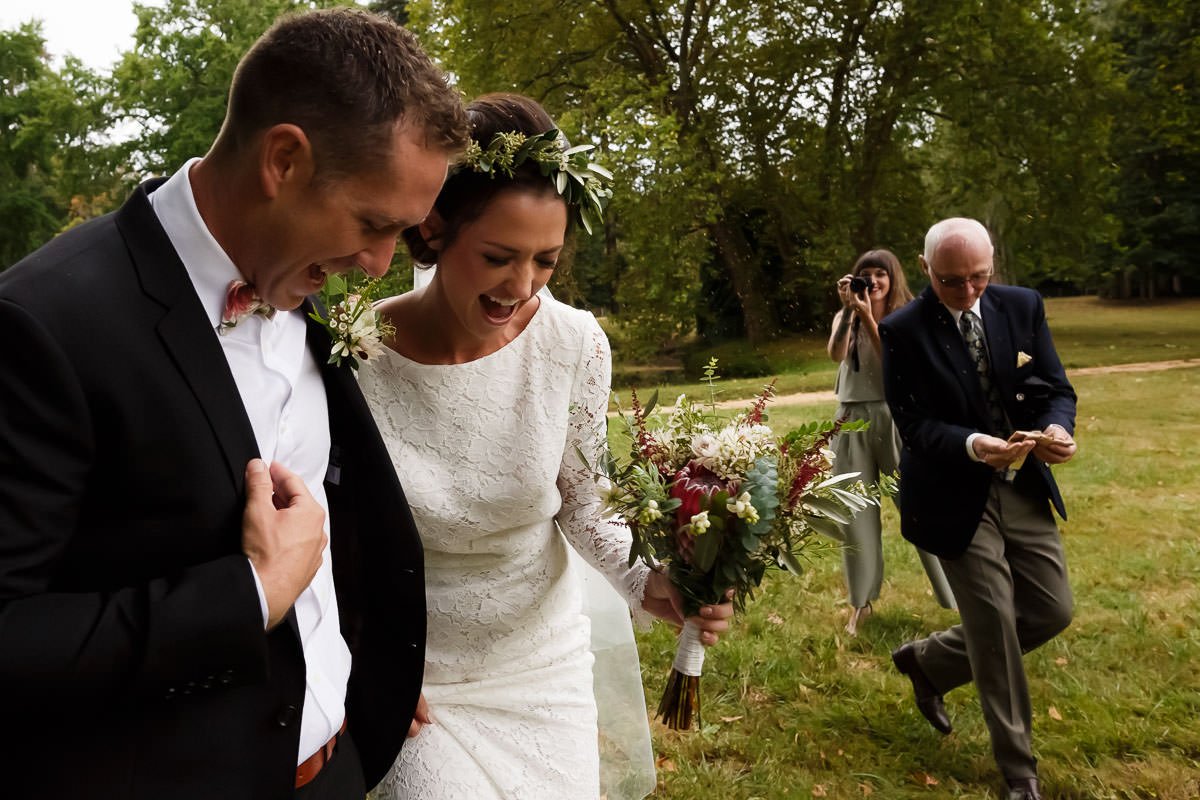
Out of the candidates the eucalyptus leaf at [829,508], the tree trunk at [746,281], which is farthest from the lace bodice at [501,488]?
the tree trunk at [746,281]

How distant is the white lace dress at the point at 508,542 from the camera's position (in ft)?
8.96

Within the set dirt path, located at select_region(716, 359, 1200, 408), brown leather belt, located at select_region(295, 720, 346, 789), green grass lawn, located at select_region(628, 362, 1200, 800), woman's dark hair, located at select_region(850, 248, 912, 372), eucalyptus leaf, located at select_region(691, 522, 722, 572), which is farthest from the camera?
dirt path, located at select_region(716, 359, 1200, 408)

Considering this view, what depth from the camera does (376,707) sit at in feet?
7.87

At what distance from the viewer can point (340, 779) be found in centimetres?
221

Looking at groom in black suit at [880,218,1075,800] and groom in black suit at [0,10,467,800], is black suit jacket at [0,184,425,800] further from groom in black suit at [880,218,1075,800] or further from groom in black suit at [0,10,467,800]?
groom in black suit at [880,218,1075,800]

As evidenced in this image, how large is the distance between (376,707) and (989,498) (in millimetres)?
3434

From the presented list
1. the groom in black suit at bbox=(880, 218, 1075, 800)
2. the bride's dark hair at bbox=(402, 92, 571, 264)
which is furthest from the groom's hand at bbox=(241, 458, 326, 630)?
the groom in black suit at bbox=(880, 218, 1075, 800)

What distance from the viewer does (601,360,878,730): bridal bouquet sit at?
2568mm

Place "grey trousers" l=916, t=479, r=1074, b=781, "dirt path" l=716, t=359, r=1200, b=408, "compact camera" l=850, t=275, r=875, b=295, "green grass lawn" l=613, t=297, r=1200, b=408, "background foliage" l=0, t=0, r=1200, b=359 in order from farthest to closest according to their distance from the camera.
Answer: "background foliage" l=0, t=0, r=1200, b=359
"green grass lawn" l=613, t=297, r=1200, b=408
"dirt path" l=716, t=359, r=1200, b=408
"compact camera" l=850, t=275, r=875, b=295
"grey trousers" l=916, t=479, r=1074, b=781

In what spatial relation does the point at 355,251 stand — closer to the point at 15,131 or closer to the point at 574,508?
the point at 574,508

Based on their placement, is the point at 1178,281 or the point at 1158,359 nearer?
the point at 1158,359

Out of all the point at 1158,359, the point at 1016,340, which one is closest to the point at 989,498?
the point at 1016,340

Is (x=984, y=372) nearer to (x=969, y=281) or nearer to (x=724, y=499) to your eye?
(x=969, y=281)

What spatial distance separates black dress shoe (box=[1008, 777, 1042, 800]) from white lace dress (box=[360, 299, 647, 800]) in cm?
266
